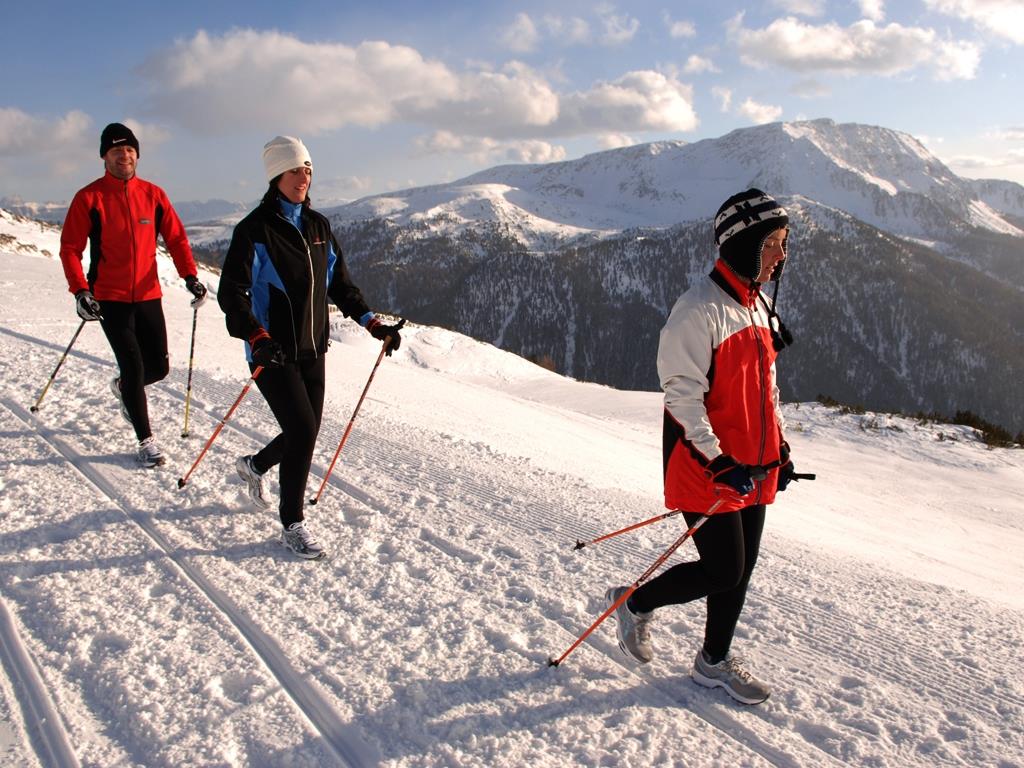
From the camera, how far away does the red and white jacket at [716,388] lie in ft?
8.48

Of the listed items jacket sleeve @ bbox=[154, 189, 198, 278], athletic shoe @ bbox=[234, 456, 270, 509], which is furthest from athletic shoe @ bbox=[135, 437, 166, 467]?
jacket sleeve @ bbox=[154, 189, 198, 278]

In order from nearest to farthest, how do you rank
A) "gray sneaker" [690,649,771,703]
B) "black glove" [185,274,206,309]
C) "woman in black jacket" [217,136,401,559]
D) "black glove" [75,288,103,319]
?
"gray sneaker" [690,649,771,703], "woman in black jacket" [217,136,401,559], "black glove" [75,288,103,319], "black glove" [185,274,206,309]

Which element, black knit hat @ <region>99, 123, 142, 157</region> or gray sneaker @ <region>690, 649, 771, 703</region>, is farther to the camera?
black knit hat @ <region>99, 123, 142, 157</region>

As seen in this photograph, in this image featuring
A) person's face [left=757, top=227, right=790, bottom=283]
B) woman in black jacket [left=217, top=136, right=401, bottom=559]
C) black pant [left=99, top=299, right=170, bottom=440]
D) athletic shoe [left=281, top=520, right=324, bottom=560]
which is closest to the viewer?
person's face [left=757, top=227, right=790, bottom=283]

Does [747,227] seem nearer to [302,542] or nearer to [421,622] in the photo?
[421,622]

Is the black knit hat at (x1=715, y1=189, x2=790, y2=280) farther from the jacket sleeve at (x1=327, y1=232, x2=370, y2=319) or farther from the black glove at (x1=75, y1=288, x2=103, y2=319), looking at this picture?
the black glove at (x1=75, y1=288, x2=103, y2=319)

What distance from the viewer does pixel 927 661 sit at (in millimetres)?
3311

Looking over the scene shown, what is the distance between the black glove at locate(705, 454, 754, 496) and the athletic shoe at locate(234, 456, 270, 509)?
315 cm

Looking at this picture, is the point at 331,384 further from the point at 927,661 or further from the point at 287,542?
the point at 927,661

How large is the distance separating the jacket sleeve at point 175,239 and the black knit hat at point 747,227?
4359 millimetres

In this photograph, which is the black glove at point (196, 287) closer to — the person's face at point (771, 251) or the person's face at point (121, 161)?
the person's face at point (121, 161)

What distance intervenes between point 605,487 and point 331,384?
4439mm

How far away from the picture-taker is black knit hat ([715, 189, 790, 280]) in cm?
263

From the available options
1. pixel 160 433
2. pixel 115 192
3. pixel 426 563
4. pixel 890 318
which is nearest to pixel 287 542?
pixel 426 563
